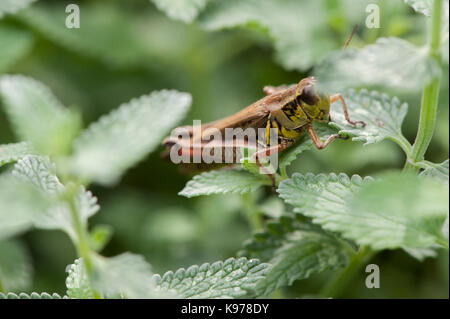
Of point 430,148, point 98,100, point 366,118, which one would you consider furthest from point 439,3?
point 98,100

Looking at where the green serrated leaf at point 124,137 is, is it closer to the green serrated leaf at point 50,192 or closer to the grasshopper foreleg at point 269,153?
the green serrated leaf at point 50,192

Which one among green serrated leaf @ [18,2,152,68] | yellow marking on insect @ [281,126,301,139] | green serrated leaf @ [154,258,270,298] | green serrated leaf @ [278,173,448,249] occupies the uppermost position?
green serrated leaf @ [18,2,152,68]

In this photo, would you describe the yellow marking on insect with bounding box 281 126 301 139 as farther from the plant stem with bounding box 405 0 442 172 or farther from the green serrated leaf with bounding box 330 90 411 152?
the plant stem with bounding box 405 0 442 172

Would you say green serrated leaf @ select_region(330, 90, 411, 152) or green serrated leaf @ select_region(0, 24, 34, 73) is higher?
green serrated leaf @ select_region(0, 24, 34, 73)

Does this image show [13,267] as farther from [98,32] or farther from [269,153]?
[98,32]

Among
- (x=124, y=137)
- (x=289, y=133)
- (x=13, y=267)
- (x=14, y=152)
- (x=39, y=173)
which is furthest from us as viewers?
(x=13, y=267)

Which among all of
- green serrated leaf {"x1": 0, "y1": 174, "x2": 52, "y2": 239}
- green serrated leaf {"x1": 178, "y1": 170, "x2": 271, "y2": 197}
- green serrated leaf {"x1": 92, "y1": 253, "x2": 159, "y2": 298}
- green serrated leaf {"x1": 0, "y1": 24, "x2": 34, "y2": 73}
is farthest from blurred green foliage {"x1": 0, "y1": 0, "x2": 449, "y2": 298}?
green serrated leaf {"x1": 0, "y1": 174, "x2": 52, "y2": 239}

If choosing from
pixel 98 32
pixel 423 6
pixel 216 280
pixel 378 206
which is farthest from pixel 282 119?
pixel 98 32
